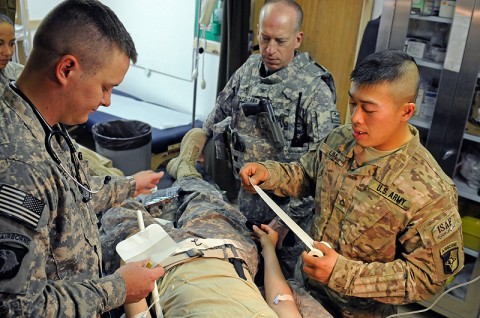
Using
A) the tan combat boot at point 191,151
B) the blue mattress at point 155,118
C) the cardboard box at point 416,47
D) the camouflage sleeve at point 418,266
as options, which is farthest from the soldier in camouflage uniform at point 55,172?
the blue mattress at point 155,118

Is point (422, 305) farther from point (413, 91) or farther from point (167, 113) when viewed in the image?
point (167, 113)

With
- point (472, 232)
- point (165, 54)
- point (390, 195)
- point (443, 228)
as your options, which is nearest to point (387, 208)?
point (390, 195)

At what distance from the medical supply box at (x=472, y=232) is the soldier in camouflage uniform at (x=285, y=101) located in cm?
109

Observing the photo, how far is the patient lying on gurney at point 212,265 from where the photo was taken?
4.77 ft

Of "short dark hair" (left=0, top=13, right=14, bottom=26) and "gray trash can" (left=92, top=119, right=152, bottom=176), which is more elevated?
"short dark hair" (left=0, top=13, right=14, bottom=26)

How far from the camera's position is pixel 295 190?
185 centimetres

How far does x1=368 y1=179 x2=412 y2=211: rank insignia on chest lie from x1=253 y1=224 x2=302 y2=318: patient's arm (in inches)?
20.8

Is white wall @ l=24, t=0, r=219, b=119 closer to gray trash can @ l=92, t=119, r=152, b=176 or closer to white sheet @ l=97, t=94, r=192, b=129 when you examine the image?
white sheet @ l=97, t=94, r=192, b=129

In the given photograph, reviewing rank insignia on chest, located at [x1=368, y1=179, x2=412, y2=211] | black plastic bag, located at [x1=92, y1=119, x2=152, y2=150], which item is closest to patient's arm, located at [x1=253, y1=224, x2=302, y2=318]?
rank insignia on chest, located at [x1=368, y1=179, x2=412, y2=211]

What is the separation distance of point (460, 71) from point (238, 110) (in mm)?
1232

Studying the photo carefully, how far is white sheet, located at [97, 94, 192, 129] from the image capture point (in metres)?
4.11

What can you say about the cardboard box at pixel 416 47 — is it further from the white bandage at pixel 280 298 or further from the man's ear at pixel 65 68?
the man's ear at pixel 65 68

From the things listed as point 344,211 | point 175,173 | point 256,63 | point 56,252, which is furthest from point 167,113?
point 56,252

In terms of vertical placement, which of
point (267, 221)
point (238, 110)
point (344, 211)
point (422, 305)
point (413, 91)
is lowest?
point (422, 305)
